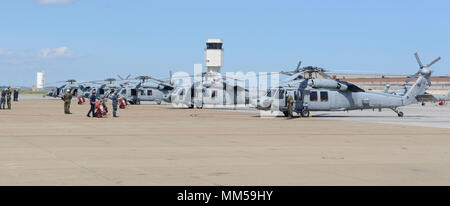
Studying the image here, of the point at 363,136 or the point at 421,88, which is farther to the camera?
the point at 421,88

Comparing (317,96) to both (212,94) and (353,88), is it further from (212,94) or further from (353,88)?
(212,94)

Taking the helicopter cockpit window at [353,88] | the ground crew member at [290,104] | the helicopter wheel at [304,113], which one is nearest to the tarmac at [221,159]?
the ground crew member at [290,104]

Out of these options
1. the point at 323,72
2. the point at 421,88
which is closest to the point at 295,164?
the point at 323,72

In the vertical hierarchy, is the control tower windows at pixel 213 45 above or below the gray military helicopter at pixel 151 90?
above

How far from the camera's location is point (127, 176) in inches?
373

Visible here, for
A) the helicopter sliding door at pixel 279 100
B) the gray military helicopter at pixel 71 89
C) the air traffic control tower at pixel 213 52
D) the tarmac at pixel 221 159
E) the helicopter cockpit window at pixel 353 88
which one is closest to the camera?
the tarmac at pixel 221 159

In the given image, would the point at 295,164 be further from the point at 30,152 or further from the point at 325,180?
the point at 30,152

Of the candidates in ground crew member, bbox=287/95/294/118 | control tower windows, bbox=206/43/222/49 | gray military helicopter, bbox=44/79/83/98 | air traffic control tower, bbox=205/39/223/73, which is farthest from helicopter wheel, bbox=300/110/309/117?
control tower windows, bbox=206/43/222/49

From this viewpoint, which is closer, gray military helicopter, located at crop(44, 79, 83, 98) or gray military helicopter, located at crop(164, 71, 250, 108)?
gray military helicopter, located at crop(164, 71, 250, 108)

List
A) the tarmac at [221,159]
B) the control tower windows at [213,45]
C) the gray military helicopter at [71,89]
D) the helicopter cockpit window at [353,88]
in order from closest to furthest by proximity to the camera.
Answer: the tarmac at [221,159]
the helicopter cockpit window at [353,88]
the gray military helicopter at [71,89]
the control tower windows at [213,45]

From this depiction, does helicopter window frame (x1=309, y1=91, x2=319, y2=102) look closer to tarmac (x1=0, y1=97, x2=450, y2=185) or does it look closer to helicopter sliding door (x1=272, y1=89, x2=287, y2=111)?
helicopter sliding door (x1=272, y1=89, x2=287, y2=111)

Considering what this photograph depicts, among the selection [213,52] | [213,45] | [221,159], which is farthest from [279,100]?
[213,45]

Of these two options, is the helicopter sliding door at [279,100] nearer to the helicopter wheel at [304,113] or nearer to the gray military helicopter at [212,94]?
the helicopter wheel at [304,113]
